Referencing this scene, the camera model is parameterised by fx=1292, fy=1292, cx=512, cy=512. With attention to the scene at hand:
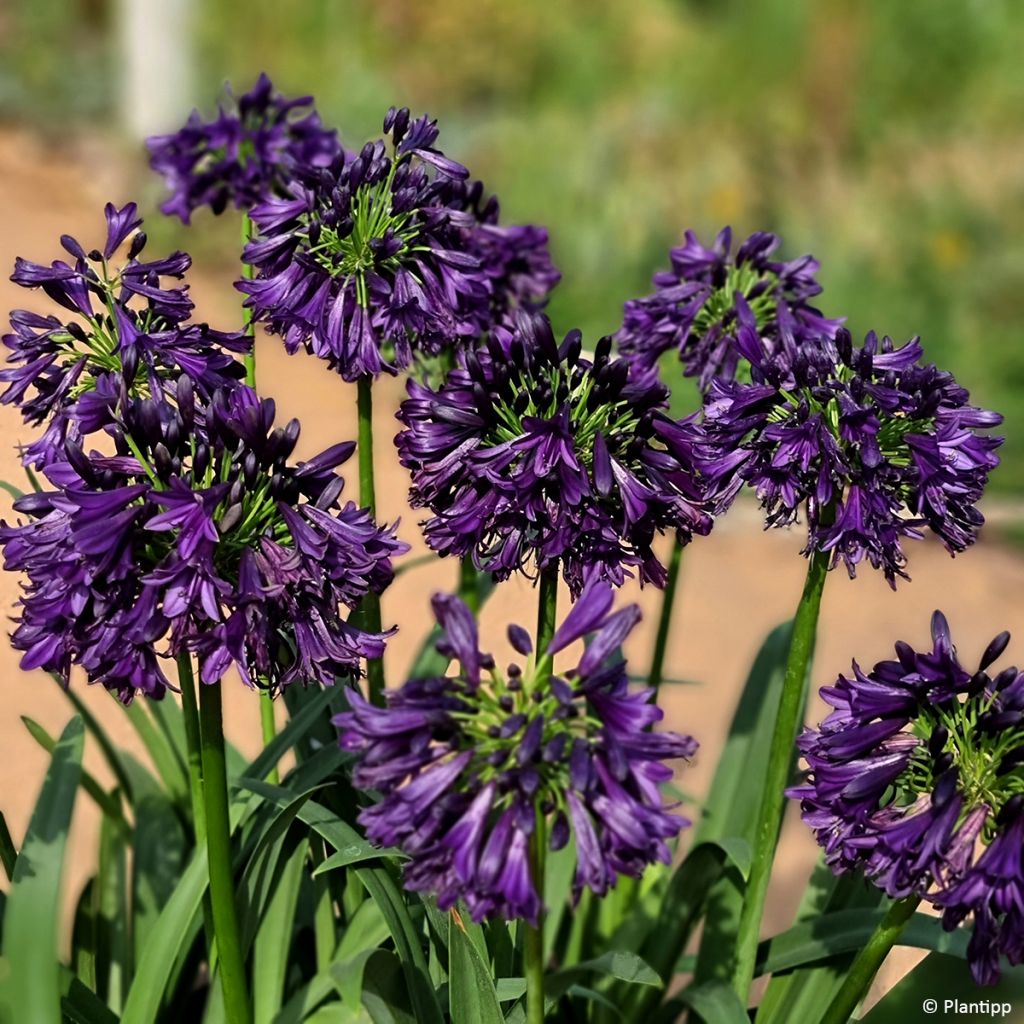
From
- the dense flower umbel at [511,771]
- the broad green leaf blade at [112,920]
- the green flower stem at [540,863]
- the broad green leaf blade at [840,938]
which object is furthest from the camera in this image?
the broad green leaf blade at [112,920]

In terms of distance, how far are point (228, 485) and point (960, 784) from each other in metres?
0.99

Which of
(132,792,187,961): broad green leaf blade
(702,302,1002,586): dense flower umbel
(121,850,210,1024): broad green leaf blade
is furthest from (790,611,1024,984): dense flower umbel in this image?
(132,792,187,961): broad green leaf blade

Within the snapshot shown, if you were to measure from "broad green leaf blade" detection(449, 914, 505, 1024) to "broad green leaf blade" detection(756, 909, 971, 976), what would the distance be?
71 centimetres

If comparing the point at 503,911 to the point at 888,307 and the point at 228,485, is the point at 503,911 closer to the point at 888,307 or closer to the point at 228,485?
the point at 228,485

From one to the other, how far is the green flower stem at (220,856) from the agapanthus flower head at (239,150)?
1.35 m

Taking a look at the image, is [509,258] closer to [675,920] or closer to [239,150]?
[239,150]

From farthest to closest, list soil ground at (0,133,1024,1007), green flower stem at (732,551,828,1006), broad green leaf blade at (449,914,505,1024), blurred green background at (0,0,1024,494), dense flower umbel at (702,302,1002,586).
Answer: blurred green background at (0,0,1024,494)
soil ground at (0,133,1024,1007)
green flower stem at (732,551,828,1006)
dense flower umbel at (702,302,1002,586)
broad green leaf blade at (449,914,505,1024)

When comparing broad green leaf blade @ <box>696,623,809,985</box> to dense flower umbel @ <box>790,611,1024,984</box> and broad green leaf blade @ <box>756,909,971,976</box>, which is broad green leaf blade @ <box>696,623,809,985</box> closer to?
broad green leaf blade @ <box>756,909,971,976</box>

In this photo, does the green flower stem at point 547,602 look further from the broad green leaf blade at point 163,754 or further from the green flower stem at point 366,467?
the broad green leaf blade at point 163,754

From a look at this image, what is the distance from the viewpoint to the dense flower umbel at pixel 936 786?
1573 mm

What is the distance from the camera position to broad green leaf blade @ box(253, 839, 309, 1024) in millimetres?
2262

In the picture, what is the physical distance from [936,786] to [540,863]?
50 cm

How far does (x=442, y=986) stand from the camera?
210cm

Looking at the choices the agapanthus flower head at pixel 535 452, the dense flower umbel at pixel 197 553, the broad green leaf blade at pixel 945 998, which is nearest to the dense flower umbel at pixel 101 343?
the dense flower umbel at pixel 197 553
